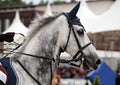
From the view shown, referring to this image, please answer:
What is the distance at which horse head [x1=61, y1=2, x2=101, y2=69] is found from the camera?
578cm

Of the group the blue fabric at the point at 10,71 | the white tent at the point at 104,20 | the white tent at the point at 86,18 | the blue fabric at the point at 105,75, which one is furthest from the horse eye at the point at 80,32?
the white tent at the point at 86,18

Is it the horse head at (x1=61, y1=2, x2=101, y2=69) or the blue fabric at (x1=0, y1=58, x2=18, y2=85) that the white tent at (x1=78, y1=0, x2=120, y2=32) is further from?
the blue fabric at (x1=0, y1=58, x2=18, y2=85)

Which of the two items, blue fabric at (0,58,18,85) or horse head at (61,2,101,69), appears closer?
blue fabric at (0,58,18,85)

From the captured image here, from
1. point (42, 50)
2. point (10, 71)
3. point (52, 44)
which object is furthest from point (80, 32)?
point (10, 71)

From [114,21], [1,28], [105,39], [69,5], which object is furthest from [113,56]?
[1,28]

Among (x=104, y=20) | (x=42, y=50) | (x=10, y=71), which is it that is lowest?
(x=104, y=20)

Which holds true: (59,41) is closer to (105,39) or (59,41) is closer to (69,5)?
(105,39)

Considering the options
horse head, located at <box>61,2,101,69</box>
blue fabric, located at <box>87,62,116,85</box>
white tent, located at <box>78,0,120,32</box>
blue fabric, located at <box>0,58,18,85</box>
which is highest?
horse head, located at <box>61,2,101,69</box>

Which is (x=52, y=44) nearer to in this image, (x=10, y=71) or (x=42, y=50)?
(x=42, y=50)

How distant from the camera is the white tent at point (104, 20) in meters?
17.7

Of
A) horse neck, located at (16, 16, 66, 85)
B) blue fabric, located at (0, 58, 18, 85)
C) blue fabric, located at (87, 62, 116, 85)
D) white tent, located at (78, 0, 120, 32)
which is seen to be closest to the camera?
blue fabric, located at (0, 58, 18, 85)

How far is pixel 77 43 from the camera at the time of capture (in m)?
5.78

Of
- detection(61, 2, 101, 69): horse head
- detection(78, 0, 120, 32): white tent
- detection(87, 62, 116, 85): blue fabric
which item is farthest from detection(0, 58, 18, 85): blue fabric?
detection(78, 0, 120, 32): white tent

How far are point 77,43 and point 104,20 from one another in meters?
12.9
